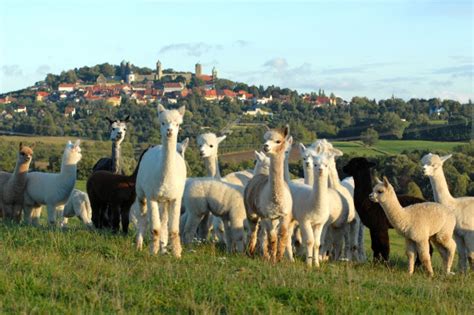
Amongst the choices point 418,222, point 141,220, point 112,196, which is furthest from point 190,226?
point 418,222

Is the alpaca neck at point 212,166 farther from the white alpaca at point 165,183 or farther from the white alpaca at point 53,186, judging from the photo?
the white alpaca at point 165,183

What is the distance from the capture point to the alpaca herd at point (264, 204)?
11969 mm

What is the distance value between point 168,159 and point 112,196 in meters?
2.86

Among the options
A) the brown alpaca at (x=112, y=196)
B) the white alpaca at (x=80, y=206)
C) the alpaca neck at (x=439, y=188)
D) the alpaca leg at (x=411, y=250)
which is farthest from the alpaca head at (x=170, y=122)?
the white alpaca at (x=80, y=206)

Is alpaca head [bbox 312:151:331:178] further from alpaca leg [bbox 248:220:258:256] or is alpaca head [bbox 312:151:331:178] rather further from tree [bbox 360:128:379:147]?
tree [bbox 360:128:379:147]

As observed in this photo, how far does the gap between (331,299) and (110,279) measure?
97.4 inches

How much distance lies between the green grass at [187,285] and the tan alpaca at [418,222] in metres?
0.70

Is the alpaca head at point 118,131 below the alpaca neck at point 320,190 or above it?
above

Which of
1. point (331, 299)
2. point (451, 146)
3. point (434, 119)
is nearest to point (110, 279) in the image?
point (331, 299)

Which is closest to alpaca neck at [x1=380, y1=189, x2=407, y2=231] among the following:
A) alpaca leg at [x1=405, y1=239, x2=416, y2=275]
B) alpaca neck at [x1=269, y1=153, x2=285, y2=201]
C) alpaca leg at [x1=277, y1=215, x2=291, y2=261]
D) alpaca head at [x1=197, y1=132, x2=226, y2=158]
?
alpaca leg at [x1=405, y1=239, x2=416, y2=275]

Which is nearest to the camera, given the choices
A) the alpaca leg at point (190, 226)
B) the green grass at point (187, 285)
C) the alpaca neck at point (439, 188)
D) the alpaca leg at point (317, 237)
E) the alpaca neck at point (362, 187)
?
the green grass at point (187, 285)

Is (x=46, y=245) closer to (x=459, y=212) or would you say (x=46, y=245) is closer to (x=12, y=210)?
(x=12, y=210)

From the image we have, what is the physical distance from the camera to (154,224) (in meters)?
11.8

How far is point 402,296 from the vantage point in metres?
9.44
